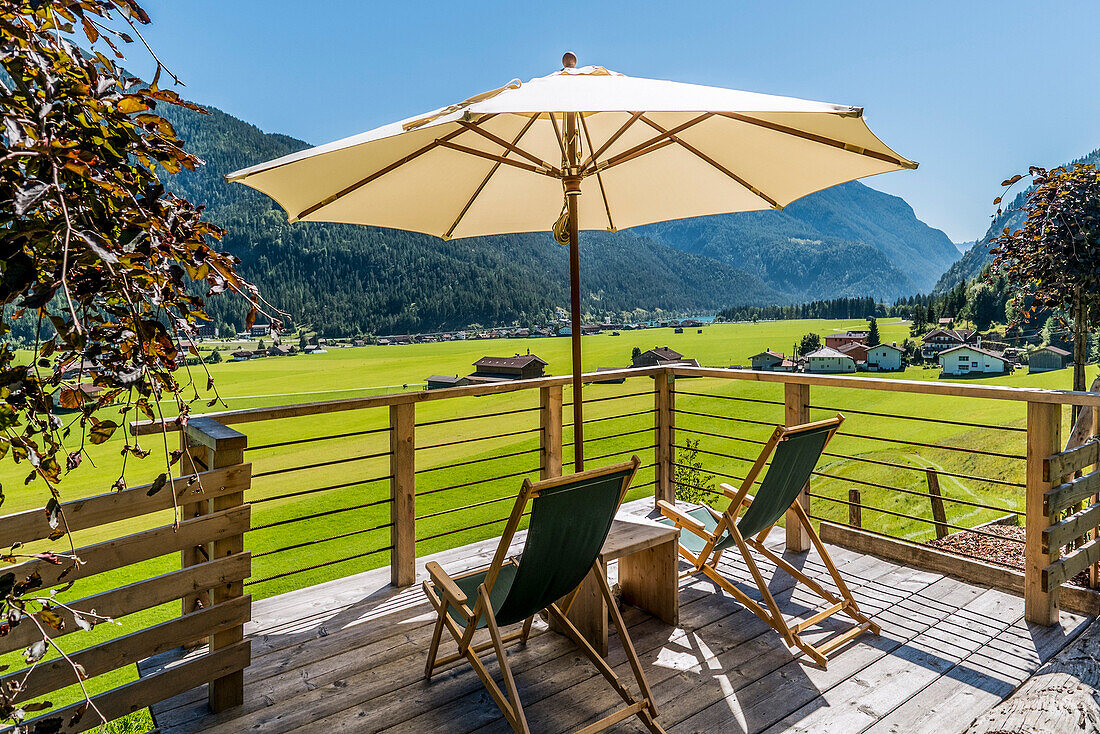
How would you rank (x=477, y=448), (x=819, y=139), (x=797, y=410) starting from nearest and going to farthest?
(x=819, y=139) < (x=797, y=410) < (x=477, y=448)

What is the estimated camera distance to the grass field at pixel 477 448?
2203 centimetres

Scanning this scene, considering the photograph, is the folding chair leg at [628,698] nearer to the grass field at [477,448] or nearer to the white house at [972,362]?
the white house at [972,362]

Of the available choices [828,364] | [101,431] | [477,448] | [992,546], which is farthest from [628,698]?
[477,448]

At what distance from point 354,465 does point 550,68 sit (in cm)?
4712

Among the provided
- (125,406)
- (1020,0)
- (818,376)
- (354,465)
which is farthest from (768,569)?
(354,465)

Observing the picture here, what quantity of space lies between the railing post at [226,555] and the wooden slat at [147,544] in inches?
2.0

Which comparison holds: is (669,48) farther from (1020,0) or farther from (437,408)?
(437,408)

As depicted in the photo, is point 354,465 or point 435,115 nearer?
point 435,115

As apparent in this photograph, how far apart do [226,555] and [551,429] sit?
83.5 inches

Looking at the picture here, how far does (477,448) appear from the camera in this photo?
43.3 metres

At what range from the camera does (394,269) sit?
3509 cm

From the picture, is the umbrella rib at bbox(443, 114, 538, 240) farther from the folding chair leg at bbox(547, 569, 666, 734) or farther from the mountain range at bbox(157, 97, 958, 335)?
the mountain range at bbox(157, 97, 958, 335)

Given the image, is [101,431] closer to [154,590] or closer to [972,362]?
[154,590]

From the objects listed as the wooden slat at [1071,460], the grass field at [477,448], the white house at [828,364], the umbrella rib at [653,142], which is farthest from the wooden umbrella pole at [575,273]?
the grass field at [477,448]
